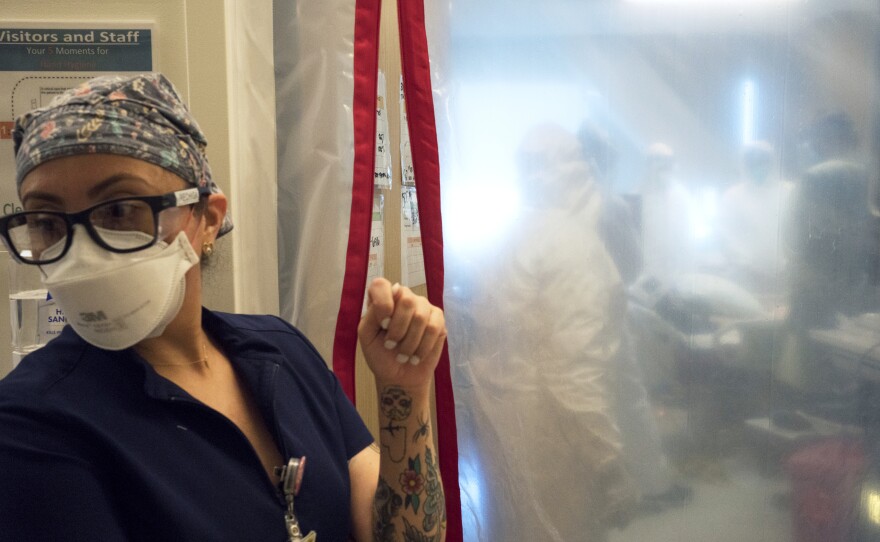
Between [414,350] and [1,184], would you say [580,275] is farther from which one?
[1,184]

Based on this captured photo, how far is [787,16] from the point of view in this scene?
1.23m

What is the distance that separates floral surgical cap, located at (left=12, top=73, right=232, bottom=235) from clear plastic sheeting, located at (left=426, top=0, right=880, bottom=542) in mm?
609

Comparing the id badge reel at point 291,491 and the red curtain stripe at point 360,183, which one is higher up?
the red curtain stripe at point 360,183

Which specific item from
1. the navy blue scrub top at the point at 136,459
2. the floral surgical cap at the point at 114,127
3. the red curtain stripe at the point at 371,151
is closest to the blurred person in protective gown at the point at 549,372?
the red curtain stripe at the point at 371,151

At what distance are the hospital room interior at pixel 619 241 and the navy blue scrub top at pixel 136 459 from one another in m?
0.43

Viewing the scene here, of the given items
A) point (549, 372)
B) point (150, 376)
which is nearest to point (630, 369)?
point (549, 372)

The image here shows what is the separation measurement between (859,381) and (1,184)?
1.68 metres

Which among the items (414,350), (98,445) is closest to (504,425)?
(414,350)

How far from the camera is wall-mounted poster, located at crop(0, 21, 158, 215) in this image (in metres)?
1.09

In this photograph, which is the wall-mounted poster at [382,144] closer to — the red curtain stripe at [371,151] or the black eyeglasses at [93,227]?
the red curtain stripe at [371,151]

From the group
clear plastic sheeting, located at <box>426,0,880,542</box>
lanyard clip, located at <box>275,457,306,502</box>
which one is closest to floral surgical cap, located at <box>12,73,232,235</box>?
lanyard clip, located at <box>275,457,306,502</box>

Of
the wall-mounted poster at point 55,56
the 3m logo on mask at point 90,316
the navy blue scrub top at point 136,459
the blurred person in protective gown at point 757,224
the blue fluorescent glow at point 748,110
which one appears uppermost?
the wall-mounted poster at point 55,56

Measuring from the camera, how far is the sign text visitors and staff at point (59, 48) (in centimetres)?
109

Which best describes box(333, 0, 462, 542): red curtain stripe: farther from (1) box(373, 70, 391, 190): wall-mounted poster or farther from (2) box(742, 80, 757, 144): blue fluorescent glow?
(2) box(742, 80, 757, 144): blue fluorescent glow
